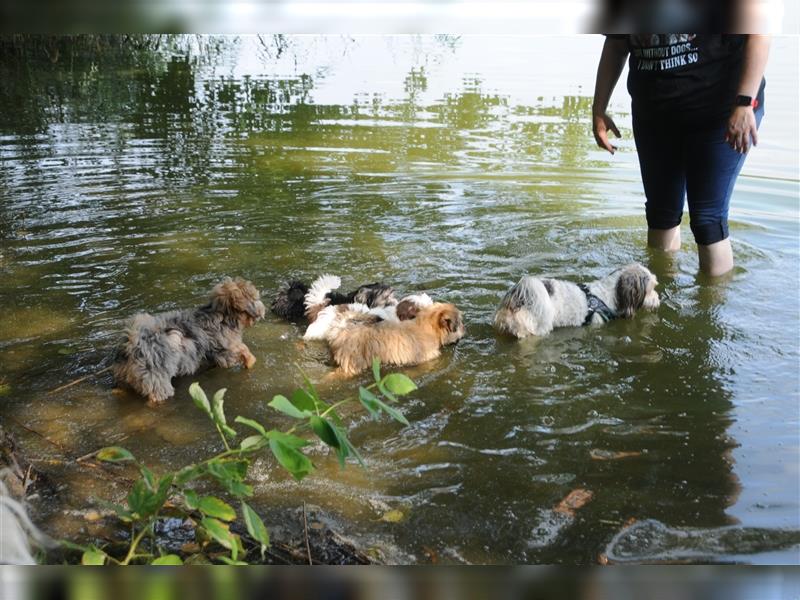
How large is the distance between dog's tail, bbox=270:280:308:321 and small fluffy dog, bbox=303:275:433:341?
75mm

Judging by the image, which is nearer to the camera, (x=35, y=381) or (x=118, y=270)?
(x=35, y=381)

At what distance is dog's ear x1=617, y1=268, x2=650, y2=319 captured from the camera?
602cm

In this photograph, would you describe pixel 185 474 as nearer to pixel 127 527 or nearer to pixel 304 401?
pixel 304 401

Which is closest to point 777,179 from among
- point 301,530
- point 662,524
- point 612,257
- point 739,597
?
point 612,257

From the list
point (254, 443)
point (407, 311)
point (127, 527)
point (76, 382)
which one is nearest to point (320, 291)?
point (407, 311)

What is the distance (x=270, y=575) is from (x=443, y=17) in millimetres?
439

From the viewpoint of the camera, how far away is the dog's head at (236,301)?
5.27 m

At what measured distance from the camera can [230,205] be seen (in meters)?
8.84

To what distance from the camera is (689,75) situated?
215 inches

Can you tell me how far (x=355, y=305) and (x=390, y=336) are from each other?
1.82 feet

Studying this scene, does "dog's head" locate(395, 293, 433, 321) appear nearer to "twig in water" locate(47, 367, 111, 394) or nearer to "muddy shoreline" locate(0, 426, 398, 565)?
"twig in water" locate(47, 367, 111, 394)

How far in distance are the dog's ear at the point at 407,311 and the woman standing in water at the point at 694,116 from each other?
2.42m

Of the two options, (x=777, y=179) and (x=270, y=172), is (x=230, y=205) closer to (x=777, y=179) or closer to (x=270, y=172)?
(x=270, y=172)

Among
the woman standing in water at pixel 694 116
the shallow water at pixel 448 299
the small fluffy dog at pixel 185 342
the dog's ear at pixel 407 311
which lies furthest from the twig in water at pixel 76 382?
the woman standing in water at pixel 694 116
